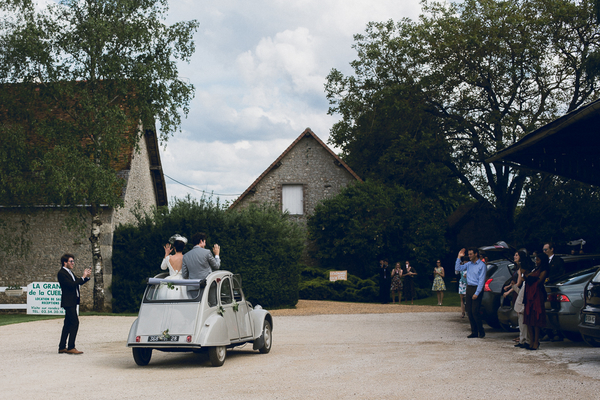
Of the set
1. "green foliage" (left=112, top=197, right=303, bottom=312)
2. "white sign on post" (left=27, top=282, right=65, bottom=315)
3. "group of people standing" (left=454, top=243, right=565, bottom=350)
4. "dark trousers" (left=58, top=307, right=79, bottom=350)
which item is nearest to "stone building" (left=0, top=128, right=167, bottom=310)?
"green foliage" (left=112, top=197, right=303, bottom=312)

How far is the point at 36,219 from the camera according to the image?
926 inches

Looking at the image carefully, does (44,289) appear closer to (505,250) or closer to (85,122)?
(85,122)

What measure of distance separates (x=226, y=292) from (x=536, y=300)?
5538 millimetres

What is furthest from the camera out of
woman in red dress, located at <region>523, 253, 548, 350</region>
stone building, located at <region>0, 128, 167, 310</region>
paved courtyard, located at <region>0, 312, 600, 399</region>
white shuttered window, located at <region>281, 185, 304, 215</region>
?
white shuttered window, located at <region>281, 185, 304, 215</region>

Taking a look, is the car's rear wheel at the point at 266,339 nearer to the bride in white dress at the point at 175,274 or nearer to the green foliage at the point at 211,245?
the bride in white dress at the point at 175,274

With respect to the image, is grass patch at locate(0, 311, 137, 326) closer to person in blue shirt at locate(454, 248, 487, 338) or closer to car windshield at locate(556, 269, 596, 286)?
person in blue shirt at locate(454, 248, 487, 338)

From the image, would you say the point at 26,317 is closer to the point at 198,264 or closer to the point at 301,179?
the point at 198,264

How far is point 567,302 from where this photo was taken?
36.9 ft

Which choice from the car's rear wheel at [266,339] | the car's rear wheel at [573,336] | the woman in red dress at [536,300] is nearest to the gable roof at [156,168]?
the car's rear wheel at [266,339]

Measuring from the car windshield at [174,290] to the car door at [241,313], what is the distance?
3.33ft

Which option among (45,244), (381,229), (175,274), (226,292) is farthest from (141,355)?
(381,229)

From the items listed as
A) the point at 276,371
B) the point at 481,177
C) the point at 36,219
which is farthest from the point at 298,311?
the point at 481,177

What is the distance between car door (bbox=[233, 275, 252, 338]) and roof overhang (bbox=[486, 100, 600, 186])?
20.9ft

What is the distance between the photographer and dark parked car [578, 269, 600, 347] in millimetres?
9102
